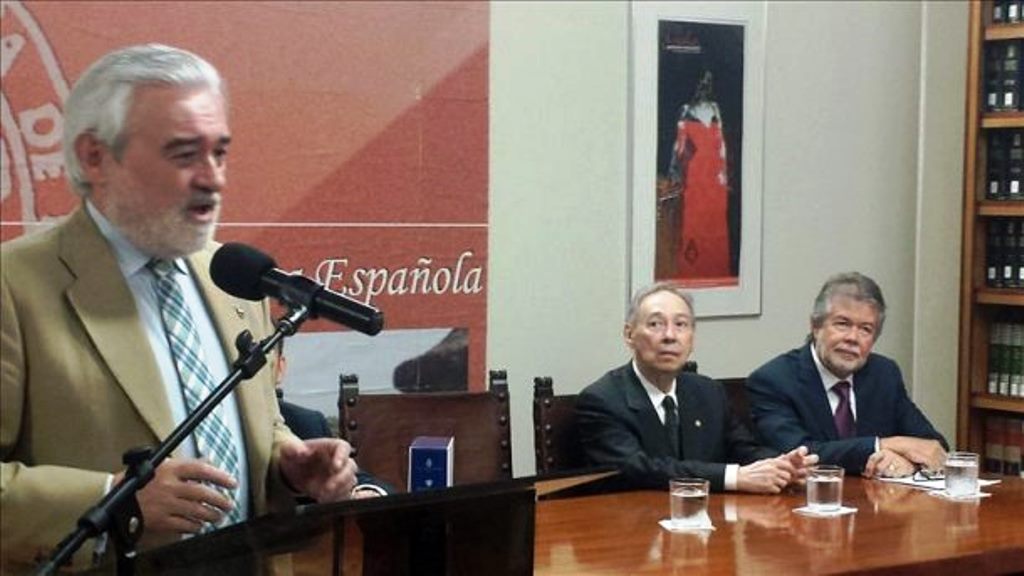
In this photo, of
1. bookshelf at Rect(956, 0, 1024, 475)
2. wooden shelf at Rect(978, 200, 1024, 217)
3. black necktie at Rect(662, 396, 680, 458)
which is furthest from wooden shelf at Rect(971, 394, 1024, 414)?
black necktie at Rect(662, 396, 680, 458)

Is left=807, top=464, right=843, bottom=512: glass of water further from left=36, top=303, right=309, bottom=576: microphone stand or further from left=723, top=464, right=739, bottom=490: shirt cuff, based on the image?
left=36, top=303, right=309, bottom=576: microphone stand

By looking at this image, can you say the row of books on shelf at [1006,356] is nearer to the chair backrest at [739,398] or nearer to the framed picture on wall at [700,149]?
the framed picture on wall at [700,149]

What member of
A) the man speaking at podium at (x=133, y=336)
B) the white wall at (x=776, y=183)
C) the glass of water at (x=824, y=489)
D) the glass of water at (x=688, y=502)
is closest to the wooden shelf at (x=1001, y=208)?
the white wall at (x=776, y=183)

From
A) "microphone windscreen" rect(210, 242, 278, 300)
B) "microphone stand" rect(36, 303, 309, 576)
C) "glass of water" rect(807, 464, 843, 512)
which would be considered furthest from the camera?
"glass of water" rect(807, 464, 843, 512)

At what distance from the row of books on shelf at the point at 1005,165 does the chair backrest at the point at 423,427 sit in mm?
2336

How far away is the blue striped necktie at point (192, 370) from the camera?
2281mm

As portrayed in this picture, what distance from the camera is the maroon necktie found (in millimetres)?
4359

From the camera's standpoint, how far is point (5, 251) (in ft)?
7.15

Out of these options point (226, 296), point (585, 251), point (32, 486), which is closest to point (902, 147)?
point (585, 251)

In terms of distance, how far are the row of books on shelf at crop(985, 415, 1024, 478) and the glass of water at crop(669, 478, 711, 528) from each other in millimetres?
2639

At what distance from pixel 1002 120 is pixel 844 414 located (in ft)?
5.71

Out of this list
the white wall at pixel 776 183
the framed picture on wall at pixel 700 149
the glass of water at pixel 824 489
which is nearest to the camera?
the glass of water at pixel 824 489

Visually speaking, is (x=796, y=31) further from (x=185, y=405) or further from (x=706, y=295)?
(x=185, y=405)

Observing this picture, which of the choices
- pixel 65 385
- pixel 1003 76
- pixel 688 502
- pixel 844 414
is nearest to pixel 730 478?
pixel 688 502
